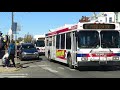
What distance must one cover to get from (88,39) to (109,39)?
1.35 metres

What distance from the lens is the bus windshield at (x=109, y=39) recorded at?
2328 cm

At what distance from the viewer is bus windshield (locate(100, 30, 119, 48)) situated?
917 inches

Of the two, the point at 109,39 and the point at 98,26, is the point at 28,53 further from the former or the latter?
the point at 109,39

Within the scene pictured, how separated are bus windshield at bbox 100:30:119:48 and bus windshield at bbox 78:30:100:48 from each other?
1.11 ft

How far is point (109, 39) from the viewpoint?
922 inches

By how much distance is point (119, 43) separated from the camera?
23.4 m

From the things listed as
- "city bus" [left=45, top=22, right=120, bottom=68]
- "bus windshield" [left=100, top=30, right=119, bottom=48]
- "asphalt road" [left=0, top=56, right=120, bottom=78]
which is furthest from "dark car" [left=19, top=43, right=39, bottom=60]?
"bus windshield" [left=100, top=30, right=119, bottom=48]

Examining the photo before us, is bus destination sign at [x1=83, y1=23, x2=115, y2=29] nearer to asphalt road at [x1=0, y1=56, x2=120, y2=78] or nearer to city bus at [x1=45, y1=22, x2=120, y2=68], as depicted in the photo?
city bus at [x1=45, y1=22, x2=120, y2=68]

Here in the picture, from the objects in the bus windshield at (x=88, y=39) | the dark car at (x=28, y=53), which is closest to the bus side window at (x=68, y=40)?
the bus windshield at (x=88, y=39)
